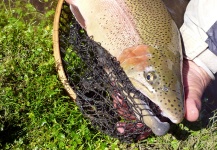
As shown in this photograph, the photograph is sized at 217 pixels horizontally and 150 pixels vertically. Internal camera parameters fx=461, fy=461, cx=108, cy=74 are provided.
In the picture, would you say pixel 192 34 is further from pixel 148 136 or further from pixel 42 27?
pixel 42 27

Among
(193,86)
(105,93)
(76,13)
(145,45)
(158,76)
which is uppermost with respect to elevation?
(76,13)

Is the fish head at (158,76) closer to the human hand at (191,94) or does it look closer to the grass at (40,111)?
the human hand at (191,94)

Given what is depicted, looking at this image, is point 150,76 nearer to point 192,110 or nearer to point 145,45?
point 145,45

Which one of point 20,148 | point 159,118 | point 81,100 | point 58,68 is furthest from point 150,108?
point 20,148

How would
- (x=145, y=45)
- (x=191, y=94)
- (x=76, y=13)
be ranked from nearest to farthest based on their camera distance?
(x=145, y=45) → (x=191, y=94) → (x=76, y=13)

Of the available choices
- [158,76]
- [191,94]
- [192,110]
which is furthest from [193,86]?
[158,76]

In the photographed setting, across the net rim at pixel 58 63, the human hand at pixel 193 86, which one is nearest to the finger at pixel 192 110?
the human hand at pixel 193 86

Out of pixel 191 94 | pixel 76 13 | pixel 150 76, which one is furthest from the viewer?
pixel 76 13

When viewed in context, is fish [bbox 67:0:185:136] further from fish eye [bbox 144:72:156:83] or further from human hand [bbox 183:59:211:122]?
human hand [bbox 183:59:211:122]
